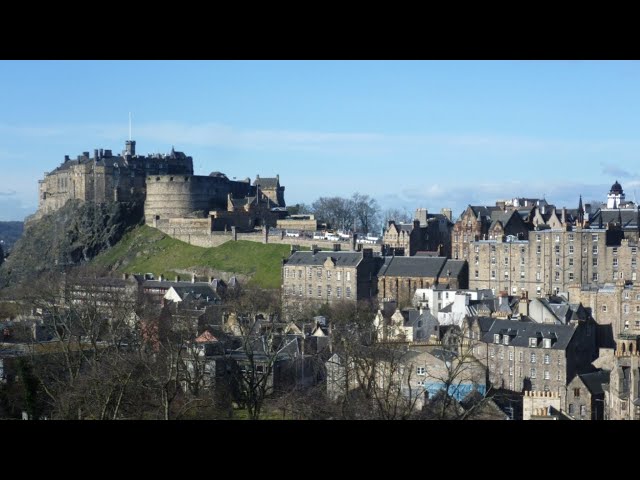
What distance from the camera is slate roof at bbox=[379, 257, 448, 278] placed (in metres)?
42.4

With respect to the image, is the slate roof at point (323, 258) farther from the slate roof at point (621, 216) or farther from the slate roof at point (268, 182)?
the slate roof at point (268, 182)

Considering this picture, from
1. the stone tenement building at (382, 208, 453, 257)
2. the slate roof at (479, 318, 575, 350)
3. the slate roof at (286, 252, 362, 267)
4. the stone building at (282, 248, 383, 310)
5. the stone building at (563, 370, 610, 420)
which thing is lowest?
the stone building at (563, 370, 610, 420)

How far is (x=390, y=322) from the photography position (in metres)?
32.2

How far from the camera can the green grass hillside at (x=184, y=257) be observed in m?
51.0

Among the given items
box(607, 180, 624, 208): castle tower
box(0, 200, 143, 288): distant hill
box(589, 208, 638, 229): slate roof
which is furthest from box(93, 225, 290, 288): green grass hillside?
box(607, 180, 624, 208): castle tower

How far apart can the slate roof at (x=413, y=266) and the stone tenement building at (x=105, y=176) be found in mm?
24441

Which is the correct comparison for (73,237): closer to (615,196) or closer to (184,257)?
(184,257)

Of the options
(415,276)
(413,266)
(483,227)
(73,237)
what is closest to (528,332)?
(415,276)

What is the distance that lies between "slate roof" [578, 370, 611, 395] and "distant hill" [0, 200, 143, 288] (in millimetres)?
40153

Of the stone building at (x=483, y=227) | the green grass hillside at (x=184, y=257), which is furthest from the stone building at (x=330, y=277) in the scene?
the stone building at (x=483, y=227)

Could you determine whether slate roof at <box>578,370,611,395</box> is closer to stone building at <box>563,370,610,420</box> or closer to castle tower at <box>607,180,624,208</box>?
stone building at <box>563,370,610,420</box>
